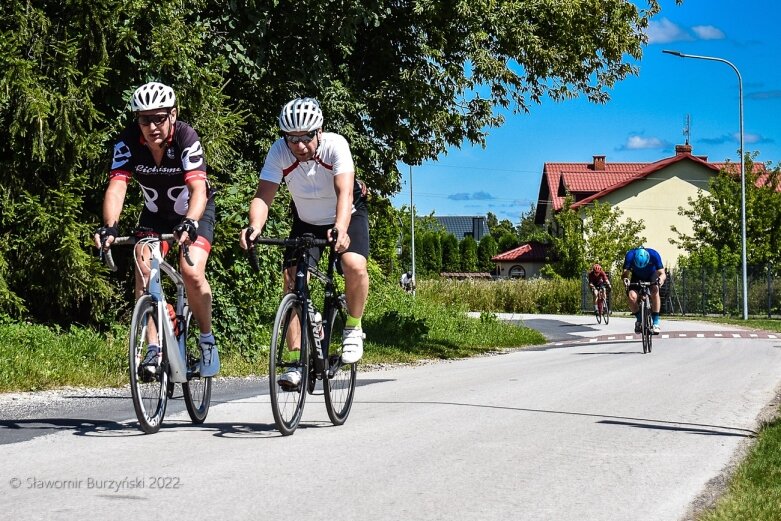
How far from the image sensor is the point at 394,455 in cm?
579

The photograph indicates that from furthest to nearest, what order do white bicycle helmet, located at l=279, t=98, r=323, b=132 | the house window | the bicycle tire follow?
the house window → the bicycle tire → white bicycle helmet, located at l=279, t=98, r=323, b=132

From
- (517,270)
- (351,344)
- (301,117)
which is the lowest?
(351,344)

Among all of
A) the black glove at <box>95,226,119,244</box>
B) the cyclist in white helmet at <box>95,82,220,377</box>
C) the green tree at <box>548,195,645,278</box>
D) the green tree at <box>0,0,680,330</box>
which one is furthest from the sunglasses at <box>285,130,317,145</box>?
the green tree at <box>548,195,645,278</box>

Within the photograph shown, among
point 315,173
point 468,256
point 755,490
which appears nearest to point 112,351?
point 315,173

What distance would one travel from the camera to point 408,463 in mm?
5555

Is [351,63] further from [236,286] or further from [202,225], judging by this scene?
[202,225]

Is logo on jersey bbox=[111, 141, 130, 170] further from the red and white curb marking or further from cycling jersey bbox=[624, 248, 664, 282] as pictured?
the red and white curb marking

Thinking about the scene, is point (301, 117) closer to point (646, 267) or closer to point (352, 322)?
point (352, 322)

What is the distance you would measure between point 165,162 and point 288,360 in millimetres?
1454

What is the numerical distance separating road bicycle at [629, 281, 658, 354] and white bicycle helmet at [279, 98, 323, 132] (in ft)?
40.1

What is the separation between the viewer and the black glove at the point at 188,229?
19.9 feet

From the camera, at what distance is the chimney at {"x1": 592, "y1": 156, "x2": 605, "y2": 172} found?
84125 mm

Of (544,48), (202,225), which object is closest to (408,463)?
(202,225)

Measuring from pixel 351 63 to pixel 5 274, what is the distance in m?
8.10
